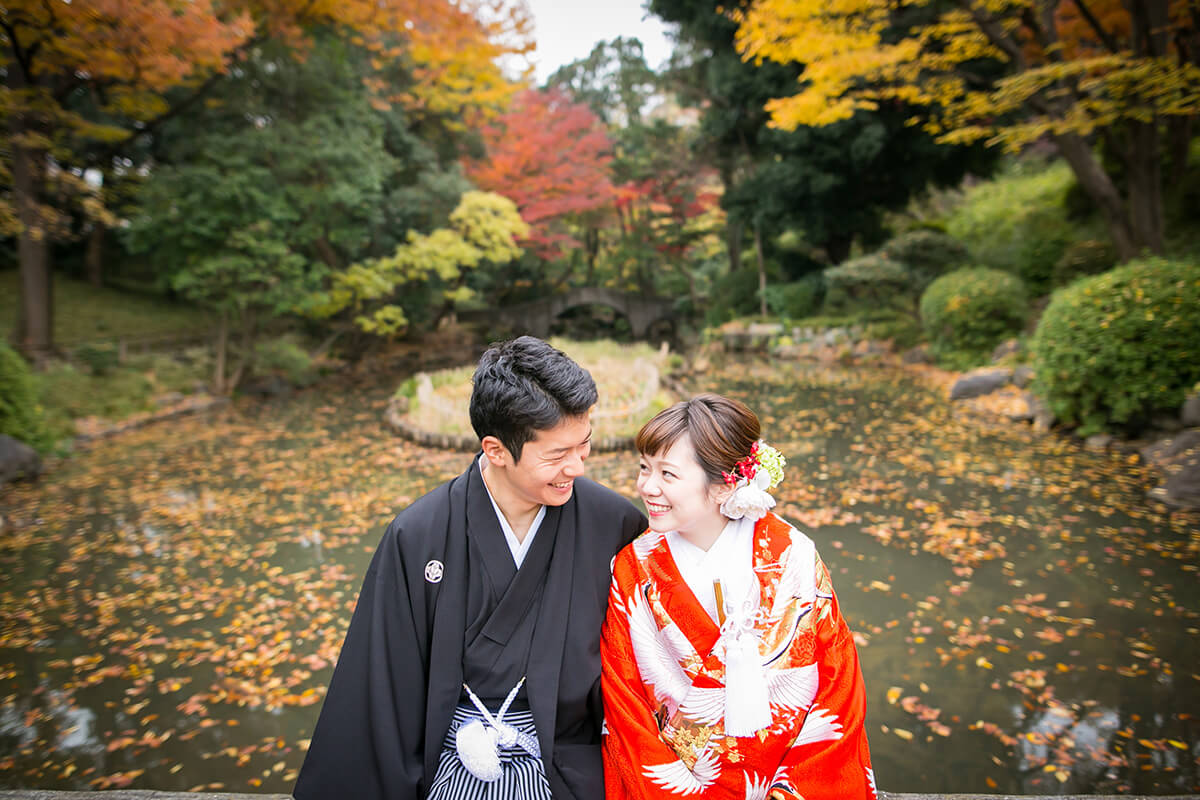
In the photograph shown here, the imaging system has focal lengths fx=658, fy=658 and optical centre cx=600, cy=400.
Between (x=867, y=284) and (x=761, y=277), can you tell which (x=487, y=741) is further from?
(x=761, y=277)

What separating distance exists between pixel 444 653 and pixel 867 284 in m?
16.9

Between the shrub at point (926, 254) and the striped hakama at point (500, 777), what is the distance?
1567 cm

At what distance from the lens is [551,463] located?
1845mm

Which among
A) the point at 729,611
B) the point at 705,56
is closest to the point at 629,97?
the point at 705,56

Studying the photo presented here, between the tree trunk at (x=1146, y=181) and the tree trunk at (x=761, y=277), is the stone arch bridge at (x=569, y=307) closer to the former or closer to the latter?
the tree trunk at (x=761, y=277)

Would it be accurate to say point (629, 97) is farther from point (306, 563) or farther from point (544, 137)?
point (306, 563)

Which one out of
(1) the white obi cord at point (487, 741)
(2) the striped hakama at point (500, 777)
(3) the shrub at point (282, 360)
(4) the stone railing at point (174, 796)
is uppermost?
(3) the shrub at point (282, 360)

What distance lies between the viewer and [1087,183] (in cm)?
978


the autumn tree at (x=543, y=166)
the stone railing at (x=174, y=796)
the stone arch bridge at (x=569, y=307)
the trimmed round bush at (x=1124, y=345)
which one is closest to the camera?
the stone railing at (x=174, y=796)

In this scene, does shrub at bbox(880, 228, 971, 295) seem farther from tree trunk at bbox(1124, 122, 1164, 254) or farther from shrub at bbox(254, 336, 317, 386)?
shrub at bbox(254, 336, 317, 386)

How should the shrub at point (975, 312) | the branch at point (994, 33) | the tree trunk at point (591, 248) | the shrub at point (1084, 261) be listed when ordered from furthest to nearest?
the tree trunk at point (591, 248) < the shrub at point (1084, 261) < the shrub at point (975, 312) < the branch at point (994, 33)

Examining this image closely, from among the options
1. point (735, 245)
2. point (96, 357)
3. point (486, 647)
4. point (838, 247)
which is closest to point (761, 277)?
point (838, 247)

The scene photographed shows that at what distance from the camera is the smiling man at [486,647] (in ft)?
5.90

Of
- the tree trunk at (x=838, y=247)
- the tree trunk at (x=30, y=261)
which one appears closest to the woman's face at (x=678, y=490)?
the tree trunk at (x=30, y=261)
